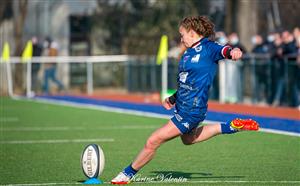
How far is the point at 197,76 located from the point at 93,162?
1.45 m

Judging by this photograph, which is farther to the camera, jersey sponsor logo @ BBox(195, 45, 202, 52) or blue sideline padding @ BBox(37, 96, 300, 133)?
→ blue sideline padding @ BBox(37, 96, 300, 133)

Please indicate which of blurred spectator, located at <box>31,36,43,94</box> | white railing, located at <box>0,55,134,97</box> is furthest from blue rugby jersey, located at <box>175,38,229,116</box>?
blurred spectator, located at <box>31,36,43,94</box>

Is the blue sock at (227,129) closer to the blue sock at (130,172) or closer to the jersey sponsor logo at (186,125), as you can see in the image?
the jersey sponsor logo at (186,125)

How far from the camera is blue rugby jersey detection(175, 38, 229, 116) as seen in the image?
10086 millimetres

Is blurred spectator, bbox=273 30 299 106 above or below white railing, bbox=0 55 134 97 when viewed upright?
above

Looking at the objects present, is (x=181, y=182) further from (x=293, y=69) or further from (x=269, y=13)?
(x=269, y=13)

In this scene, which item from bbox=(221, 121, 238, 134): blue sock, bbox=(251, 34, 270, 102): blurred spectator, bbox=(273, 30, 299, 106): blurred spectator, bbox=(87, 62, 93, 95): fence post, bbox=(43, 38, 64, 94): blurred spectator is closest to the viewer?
bbox=(221, 121, 238, 134): blue sock

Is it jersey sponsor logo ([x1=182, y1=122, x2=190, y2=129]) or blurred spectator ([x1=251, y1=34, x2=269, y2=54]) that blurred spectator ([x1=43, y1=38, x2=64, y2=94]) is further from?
jersey sponsor logo ([x1=182, y1=122, x2=190, y2=129])

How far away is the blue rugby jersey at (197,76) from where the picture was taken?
33.1 feet

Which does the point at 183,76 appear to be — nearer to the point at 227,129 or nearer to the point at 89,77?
the point at 227,129

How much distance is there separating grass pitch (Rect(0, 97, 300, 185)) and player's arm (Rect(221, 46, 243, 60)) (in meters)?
1.39

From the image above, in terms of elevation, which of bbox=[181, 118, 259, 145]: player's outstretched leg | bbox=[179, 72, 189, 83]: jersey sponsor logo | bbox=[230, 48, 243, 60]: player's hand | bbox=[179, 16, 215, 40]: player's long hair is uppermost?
bbox=[179, 16, 215, 40]: player's long hair

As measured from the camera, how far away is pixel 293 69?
2467 centimetres

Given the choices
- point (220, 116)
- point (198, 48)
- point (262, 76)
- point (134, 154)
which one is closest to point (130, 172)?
point (198, 48)
